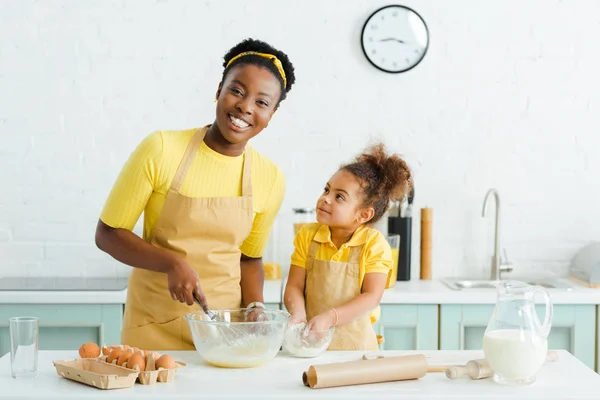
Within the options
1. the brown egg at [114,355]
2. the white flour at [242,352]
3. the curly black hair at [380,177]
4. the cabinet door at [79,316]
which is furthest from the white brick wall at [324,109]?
the brown egg at [114,355]

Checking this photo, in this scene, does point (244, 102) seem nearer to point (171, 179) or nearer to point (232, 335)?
point (171, 179)

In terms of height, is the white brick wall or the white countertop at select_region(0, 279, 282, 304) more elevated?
the white brick wall

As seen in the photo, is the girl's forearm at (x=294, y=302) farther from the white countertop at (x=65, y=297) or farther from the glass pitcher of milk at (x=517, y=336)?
the white countertop at (x=65, y=297)

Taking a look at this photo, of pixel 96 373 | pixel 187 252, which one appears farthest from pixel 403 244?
pixel 96 373

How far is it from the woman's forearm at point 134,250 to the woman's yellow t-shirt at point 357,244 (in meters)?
0.51

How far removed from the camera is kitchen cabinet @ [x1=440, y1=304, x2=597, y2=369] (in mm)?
3375

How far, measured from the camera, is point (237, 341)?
196cm

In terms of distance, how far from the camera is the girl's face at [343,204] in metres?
2.48

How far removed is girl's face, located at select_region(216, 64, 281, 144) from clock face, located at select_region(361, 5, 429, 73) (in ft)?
5.22

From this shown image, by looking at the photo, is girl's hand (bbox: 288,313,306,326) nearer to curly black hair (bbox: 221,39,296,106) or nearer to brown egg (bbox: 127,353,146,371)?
brown egg (bbox: 127,353,146,371)

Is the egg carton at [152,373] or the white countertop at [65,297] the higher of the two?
the egg carton at [152,373]

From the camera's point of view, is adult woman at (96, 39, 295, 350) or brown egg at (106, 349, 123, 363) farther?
adult woman at (96, 39, 295, 350)

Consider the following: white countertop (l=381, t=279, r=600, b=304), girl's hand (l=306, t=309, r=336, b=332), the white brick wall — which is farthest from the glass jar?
girl's hand (l=306, t=309, r=336, b=332)

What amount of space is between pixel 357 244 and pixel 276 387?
2.44 ft
